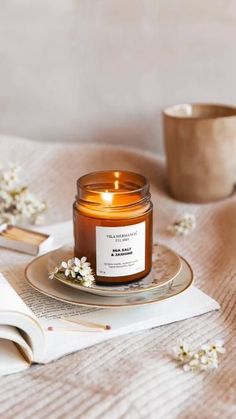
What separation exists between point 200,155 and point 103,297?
39 cm

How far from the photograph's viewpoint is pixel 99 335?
62cm

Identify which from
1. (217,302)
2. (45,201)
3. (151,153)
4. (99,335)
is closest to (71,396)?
(99,335)

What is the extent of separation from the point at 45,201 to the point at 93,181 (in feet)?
0.93

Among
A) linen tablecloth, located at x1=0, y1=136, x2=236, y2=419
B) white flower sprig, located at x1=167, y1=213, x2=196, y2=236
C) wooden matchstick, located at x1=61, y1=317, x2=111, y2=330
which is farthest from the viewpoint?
white flower sprig, located at x1=167, y1=213, x2=196, y2=236

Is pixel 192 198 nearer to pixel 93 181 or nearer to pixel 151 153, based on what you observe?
pixel 151 153

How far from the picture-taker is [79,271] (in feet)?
2.17

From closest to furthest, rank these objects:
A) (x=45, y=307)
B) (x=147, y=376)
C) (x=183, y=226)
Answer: (x=147, y=376), (x=45, y=307), (x=183, y=226)

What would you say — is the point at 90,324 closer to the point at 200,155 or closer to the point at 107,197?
the point at 107,197

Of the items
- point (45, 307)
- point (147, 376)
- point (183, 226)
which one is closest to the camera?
point (147, 376)

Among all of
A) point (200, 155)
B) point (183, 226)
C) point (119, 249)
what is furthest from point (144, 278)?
point (200, 155)

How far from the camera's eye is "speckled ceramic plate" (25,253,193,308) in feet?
2.11

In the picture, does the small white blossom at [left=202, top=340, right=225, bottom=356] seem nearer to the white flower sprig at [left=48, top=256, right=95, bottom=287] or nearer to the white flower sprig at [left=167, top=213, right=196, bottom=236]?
the white flower sprig at [left=48, top=256, right=95, bottom=287]

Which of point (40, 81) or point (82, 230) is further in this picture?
point (40, 81)

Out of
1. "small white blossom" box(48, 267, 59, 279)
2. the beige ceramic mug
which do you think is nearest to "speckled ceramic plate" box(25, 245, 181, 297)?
"small white blossom" box(48, 267, 59, 279)
